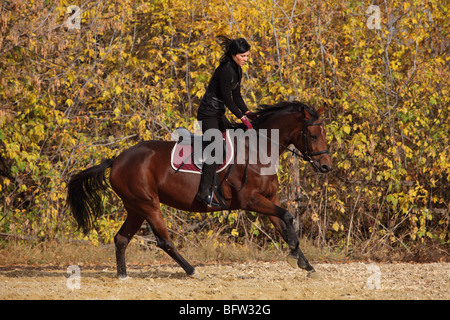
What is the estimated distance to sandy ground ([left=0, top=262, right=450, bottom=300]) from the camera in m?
6.15

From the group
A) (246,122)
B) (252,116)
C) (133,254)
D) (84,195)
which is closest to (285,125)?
(252,116)

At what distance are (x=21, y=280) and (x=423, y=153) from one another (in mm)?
6873

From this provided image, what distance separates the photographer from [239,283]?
23.3 feet

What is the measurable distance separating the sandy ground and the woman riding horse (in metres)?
1.11

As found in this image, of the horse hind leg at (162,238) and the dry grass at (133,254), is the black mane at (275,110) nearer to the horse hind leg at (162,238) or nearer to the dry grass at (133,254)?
the horse hind leg at (162,238)

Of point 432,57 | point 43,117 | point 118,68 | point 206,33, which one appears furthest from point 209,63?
point 432,57

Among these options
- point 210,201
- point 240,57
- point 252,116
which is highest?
point 240,57

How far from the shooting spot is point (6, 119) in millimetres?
10195

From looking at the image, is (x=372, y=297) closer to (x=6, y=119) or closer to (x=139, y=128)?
(x=139, y=128)

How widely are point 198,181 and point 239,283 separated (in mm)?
1290

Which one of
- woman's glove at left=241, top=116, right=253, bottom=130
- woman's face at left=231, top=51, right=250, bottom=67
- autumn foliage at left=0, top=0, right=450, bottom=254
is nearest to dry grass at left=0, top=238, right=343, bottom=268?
autumn foliage at left=0, top=0, right=450, bottom=254

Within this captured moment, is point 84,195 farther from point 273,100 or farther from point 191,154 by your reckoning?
point 273,100

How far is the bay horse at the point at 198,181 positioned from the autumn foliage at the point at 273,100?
3.08 meters

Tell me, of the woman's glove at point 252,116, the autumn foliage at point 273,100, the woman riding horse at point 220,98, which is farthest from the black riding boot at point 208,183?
the autumn foliage at point 273,100
